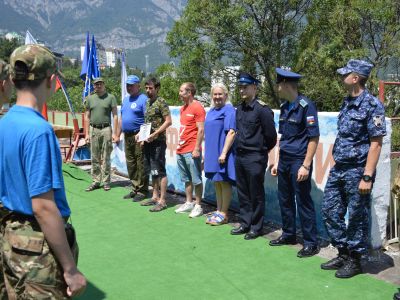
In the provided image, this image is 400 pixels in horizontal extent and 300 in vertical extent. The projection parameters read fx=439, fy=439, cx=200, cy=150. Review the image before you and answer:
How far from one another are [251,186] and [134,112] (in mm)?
2438

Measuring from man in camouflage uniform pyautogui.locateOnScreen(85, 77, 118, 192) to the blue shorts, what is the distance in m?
1.87

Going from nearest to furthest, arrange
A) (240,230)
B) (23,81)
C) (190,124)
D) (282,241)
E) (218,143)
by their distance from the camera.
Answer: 1. (23,81)
2. (282,241)
3. (240,230)
4. (218,143)
5. (190,124)

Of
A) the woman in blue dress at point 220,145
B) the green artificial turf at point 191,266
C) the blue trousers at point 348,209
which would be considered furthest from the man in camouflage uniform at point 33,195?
the woman in blue dress at point 220,145

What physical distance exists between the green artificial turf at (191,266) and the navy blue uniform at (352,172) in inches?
13.9

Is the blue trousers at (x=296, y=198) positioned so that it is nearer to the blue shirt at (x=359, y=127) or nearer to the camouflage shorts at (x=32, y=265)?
the blue shirt at (x=359, y=127)

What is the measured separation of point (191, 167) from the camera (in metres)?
5.55

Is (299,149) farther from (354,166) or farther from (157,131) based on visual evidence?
(157,131)

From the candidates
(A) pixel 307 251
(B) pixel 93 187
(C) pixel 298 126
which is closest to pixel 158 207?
(B) pixel 93 187

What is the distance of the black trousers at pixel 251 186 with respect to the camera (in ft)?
15.1

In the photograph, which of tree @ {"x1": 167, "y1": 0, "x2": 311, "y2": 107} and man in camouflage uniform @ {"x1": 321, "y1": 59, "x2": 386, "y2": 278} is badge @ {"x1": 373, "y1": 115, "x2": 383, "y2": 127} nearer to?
man in camouflage uniform @ {"x1": 321, "y1": 59, "x2": 386, "y2": 278}

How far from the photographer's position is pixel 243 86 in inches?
182

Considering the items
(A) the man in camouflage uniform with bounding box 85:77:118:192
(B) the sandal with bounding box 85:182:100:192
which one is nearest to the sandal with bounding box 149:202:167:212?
(A) the man in camouflage uniform with bounding box 85:77:118:192

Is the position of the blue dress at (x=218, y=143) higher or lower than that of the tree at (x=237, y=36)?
lower

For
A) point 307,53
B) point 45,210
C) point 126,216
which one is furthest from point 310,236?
point 307,53
